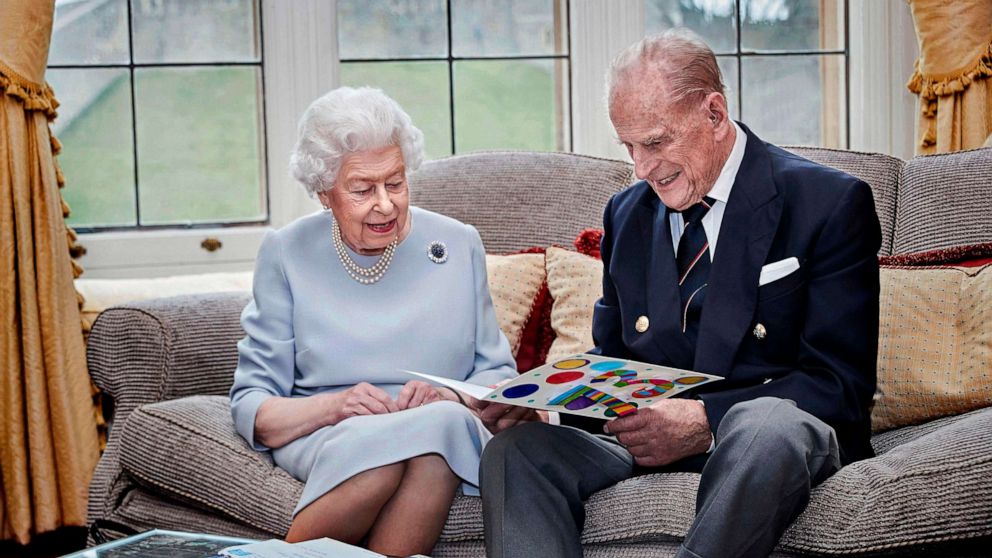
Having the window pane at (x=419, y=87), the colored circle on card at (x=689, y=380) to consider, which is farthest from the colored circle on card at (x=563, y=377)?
the window pane at (x=419, y=87)

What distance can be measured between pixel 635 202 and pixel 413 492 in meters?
0.66

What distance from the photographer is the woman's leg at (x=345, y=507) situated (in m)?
1.79

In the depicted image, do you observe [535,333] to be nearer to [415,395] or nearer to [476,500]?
[415,395]

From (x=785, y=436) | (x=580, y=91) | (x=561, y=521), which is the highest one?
(x=580, y=91)

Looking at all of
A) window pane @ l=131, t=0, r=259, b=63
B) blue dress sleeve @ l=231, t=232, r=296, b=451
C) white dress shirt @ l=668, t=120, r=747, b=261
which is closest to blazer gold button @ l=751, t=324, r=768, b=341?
white dress shirt @ l=668, t=120, r=747, b=261

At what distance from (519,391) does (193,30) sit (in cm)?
220

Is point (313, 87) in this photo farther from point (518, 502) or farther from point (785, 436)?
point (785, 436)

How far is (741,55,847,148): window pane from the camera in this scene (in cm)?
348

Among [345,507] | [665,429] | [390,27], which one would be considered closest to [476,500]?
[345,507]

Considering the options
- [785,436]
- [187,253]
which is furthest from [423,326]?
[187,253]

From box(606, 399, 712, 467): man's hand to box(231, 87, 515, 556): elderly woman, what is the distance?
294 millimetres

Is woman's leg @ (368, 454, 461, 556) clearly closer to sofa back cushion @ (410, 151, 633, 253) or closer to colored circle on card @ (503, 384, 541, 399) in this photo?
colored circle on card @ (503, 384, 541, 399)

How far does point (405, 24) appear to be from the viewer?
341 cm

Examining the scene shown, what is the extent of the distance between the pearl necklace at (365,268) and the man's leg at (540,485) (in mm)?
527
